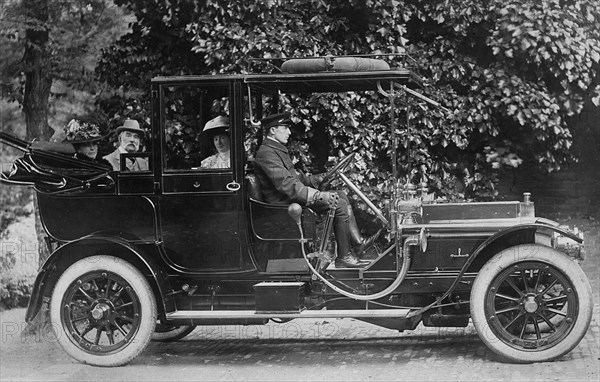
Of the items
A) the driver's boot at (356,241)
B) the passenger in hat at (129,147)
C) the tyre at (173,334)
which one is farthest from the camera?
the tyre at (173,334)

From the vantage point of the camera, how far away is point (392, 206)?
680 cm

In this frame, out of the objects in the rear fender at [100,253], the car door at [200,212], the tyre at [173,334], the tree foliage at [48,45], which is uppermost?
the tree foliage at [48,45]

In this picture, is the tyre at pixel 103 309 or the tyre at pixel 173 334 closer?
the tyre at pixel 103 309

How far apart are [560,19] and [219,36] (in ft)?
13.1

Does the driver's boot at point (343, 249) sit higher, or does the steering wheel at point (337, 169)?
the steering wheel at point (337, 169)

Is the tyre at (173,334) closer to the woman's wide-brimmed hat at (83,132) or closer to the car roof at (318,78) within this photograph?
the woman's wide-brimmed hat at (83,132)

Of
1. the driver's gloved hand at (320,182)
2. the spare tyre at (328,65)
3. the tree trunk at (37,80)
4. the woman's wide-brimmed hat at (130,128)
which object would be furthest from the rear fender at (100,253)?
the tree trunk at (37,80)

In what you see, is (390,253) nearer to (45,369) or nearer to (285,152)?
(285,152)

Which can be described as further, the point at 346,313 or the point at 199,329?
the point at 199,329

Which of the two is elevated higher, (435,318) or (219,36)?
(219,36)

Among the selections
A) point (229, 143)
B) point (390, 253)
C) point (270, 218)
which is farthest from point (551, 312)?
point (229, 143)

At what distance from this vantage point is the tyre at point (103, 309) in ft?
22.1

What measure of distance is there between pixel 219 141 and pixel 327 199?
1051 mm

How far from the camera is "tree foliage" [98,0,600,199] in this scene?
31.4 feet
